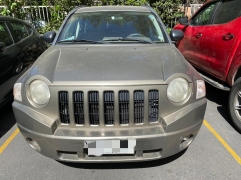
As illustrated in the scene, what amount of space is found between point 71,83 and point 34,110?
463 mm

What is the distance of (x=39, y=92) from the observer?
2250 mm

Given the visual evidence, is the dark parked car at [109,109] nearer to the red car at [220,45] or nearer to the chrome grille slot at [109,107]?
the chrome grille slot at [109,107]

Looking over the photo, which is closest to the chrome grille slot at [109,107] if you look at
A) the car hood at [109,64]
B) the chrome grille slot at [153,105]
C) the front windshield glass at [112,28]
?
the car hood at [109,64]

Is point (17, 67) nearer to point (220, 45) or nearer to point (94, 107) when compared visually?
point (94, 107)

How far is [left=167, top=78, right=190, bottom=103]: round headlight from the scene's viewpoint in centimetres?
225

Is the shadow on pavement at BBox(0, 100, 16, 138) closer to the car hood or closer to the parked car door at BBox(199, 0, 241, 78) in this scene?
the car hood

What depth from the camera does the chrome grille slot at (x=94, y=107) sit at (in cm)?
218

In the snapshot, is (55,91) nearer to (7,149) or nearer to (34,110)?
(34,110)

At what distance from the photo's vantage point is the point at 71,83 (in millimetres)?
2168

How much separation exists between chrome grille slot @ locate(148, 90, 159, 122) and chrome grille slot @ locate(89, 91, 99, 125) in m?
0.50

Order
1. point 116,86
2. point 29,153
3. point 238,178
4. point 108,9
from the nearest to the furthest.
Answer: point 116,86 < point 238,178 < point 29,153 < point 108,9

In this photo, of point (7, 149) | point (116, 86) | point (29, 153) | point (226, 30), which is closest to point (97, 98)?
point (116, 86)

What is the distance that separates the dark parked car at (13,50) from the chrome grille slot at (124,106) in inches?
87.0

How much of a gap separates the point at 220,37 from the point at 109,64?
234 centimetres
